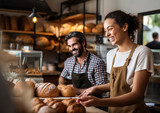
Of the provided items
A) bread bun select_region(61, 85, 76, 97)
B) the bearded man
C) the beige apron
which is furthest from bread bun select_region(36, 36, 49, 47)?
the beige apron

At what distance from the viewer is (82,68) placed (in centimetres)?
298

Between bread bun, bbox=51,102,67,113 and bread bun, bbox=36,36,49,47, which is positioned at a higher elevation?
bread bun, bbox=36,36,49,47

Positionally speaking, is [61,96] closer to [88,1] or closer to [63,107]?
[63,107]

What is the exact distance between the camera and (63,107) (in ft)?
5.14

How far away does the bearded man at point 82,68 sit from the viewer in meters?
2.86

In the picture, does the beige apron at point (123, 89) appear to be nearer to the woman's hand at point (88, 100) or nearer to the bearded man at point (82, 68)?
the woman's hand at point (88, 100)

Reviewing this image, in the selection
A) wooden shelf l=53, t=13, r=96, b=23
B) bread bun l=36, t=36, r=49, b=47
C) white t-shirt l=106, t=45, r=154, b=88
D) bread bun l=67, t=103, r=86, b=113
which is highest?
wooden shelf l=53, t=13, r=96, b=23

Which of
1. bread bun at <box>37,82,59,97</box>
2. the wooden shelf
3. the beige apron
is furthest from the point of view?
the wooden shelf

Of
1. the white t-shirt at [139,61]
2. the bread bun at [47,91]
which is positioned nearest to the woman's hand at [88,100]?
the white t-shirt at [139,61]

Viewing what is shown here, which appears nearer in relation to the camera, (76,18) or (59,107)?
(59,107)

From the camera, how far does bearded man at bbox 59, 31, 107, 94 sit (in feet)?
9.39

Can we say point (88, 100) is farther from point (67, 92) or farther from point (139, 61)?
point (67, 92)

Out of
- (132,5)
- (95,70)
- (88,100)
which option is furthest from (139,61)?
(132,5)

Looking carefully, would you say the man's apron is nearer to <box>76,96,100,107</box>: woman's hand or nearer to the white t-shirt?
the white t-shirt
